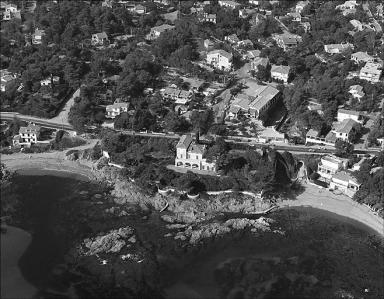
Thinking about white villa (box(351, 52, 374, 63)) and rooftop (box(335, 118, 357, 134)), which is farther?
white villa (box(351, 52, 374, 63))

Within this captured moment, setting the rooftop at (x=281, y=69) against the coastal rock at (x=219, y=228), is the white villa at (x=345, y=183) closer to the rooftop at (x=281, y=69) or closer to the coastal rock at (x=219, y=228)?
the coastal rock at (x=219, y=228)

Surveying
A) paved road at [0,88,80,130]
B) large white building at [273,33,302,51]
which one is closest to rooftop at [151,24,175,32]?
large white building at [273,33,302,51]

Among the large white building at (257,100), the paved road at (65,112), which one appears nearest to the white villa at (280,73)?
the large white building at (257,100)

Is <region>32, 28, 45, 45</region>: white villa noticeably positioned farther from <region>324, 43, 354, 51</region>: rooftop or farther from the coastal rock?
the coastal rock

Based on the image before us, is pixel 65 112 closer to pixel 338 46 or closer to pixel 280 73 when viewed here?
pixel 280 73

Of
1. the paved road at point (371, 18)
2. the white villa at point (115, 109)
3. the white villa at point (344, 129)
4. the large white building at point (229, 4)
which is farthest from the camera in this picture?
the large white building at point (229, 4)

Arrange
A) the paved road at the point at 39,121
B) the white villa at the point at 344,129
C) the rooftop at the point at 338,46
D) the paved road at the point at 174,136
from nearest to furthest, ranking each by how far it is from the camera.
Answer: the paved road at the point at 174,136, the white villa at the point at 344,129, the paved road at the point at 39,121, the rooftop at the point at 338,46

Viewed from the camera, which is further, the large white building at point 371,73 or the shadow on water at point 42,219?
the large white building at point 371,73

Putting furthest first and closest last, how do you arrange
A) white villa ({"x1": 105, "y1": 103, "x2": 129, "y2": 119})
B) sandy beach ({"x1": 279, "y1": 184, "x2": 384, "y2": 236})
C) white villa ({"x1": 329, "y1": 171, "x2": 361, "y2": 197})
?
1. white villa ({"x1": 105, "y1": 103, "x2": 129, "y2": 119})
2. white villa ({"x1": 329, "y1": 171, "x2": 361, "y2": 197})
3. sandy beach ({"x1": 279, "y1": 184, "x2": 384, "y2": 236})
